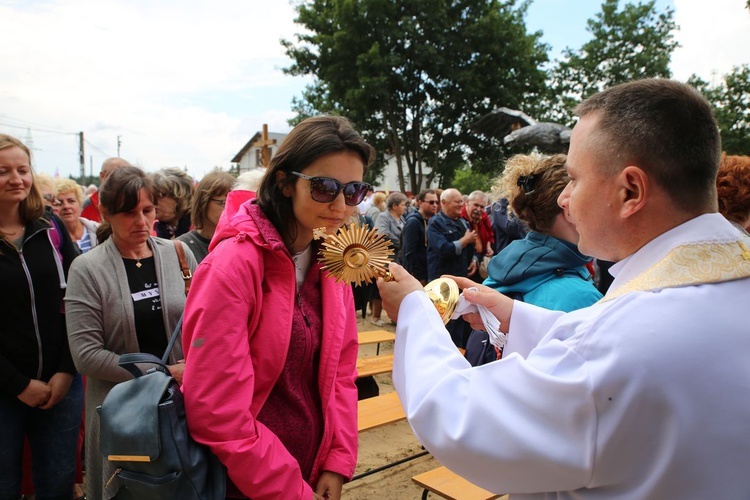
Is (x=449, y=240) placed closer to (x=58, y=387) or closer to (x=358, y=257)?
(x=58, y=387)

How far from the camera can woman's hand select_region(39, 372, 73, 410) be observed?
2.88 m

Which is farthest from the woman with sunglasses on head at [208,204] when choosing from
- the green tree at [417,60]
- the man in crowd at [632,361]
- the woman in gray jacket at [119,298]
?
the green tree at [417,60]

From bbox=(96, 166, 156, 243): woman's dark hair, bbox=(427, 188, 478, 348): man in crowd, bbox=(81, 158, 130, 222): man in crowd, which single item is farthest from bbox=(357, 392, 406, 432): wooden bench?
bbox=(427, 188, 478, 348): man in crowd

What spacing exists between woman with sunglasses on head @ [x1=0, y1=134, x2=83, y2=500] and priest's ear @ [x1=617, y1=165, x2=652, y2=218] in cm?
301

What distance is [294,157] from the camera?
196 cm

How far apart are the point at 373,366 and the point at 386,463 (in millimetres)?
915

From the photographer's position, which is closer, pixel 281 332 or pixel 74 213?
pixel 281 332

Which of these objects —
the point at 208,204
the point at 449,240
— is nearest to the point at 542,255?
the point at 208,204

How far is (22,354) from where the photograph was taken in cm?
286

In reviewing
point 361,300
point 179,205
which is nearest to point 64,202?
point 179,205

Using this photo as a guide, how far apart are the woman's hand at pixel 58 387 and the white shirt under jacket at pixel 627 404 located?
2.56 m

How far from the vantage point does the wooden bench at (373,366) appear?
16.1 feet

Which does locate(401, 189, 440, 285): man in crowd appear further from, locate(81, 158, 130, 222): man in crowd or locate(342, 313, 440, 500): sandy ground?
locate(81, 158, 130, 222): man in crowd

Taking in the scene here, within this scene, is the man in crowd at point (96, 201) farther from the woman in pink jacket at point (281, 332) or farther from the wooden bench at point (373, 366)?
the woman in pink jacket at point (281, 332)
